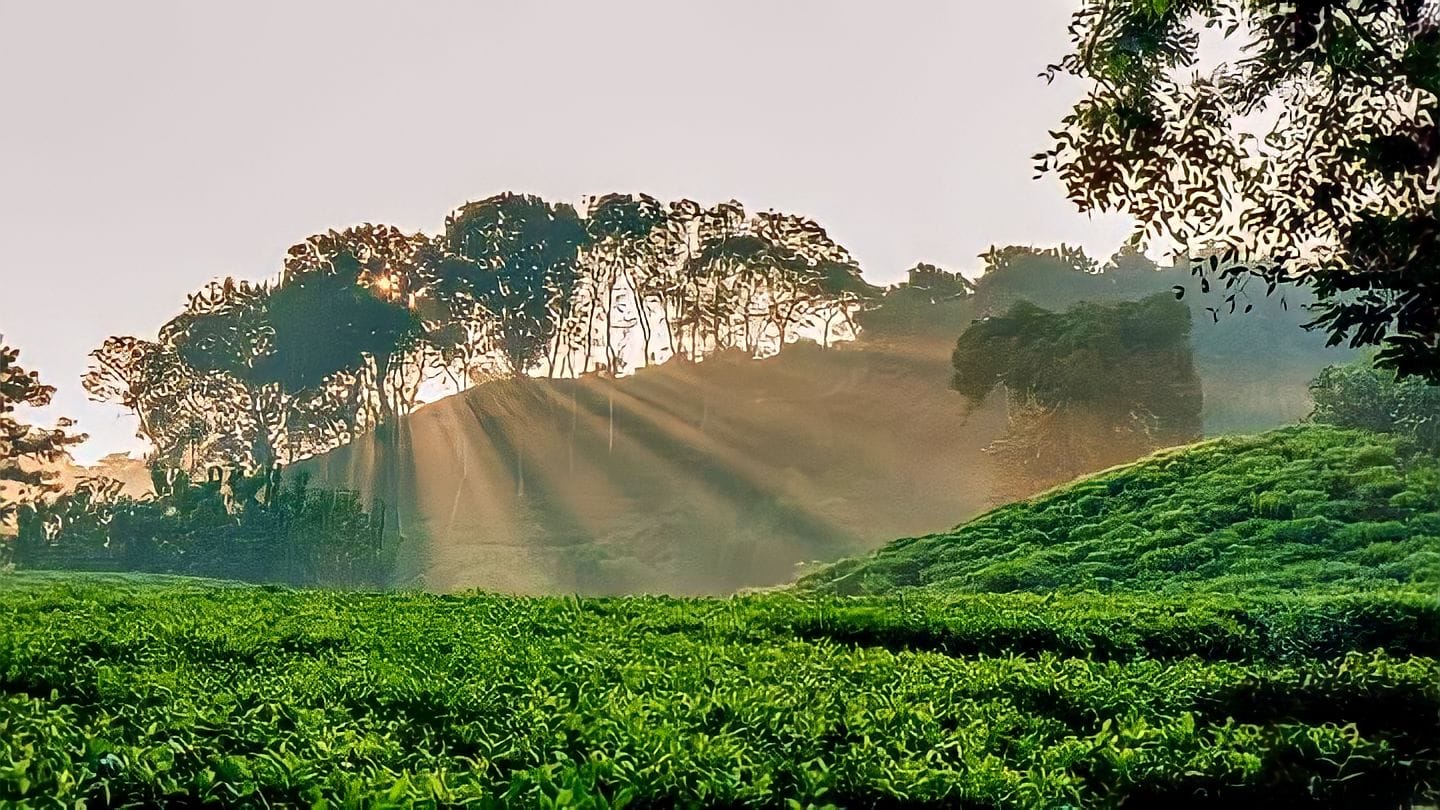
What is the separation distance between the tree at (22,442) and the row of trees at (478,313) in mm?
665

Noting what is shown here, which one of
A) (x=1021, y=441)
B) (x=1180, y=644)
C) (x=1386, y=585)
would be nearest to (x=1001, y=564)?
(x=1021, y=441)

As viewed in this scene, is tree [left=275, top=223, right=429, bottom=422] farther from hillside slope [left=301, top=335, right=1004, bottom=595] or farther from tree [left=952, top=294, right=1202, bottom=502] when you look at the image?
tree [left=952, top=294, right=1202, bottom=502]

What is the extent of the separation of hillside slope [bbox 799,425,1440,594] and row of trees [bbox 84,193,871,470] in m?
1.81

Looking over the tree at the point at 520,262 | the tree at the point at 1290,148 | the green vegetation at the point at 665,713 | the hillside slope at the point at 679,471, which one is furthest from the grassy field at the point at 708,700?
the tree at the point at 520,262

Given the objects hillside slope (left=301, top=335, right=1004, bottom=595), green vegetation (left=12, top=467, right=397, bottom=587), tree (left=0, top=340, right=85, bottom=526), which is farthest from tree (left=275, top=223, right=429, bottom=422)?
tree (left=0, top=340, right=85, bottom=526)

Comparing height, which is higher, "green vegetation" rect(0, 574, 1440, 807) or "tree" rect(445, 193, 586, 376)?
"tree" rect(445, 193, 586, 376)

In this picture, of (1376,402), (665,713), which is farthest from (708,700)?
(1376,402)

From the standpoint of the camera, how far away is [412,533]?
821 centimetres

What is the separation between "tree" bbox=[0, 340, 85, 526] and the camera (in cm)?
625

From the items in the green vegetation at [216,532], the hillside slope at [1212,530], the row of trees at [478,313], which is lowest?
the hillside slope at [1212,530]

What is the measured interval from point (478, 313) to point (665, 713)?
616cm

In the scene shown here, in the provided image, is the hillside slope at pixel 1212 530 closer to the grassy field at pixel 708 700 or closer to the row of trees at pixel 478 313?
the grassy field at pixel 708 700

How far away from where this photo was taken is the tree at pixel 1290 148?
4.53m

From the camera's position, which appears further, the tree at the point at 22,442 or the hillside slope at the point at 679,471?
the hillside slope at the point at 679,471
